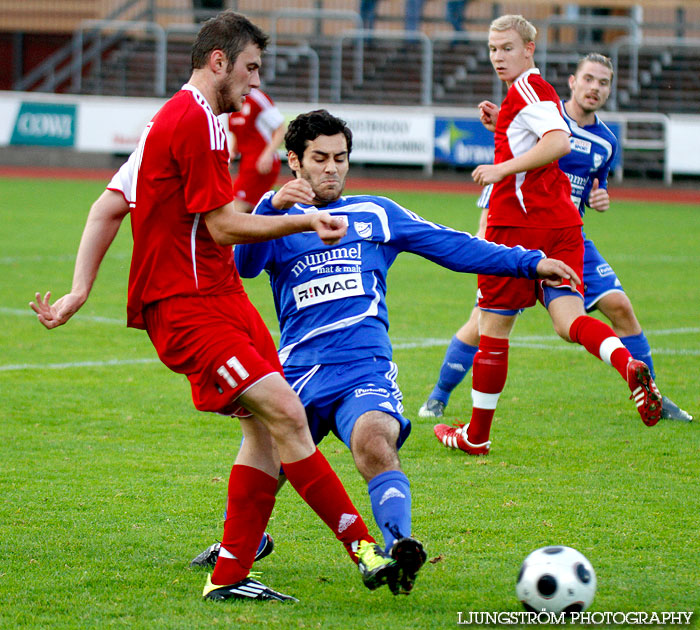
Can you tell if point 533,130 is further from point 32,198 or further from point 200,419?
point 32,198

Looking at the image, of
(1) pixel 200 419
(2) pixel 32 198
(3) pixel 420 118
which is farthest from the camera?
(3) pixel 420 118

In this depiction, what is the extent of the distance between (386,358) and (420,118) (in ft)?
65.6

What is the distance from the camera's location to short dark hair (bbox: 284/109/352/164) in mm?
4250

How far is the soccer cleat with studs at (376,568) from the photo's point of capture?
11.7 feet

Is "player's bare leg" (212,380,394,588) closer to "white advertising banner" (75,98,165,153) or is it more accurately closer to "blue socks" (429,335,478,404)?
"blue socks" (429,335,478,404)

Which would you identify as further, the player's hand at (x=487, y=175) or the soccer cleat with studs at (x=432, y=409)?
the soccer cleat with studs at (x=432, y=409)

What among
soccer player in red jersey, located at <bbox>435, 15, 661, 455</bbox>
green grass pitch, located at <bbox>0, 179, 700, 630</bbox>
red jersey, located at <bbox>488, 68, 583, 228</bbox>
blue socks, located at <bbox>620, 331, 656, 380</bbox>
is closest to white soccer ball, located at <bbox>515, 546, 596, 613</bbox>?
green grass pitch, located at <bbox>0, 179, 700, 630</bbox>

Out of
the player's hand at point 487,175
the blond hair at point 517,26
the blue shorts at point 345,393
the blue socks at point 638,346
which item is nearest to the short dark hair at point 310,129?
the blue shorts at point 345,393

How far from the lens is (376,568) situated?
3582mm

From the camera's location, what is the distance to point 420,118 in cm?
2380

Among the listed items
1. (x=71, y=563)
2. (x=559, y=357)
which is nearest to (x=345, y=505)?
(x=71, y=563)

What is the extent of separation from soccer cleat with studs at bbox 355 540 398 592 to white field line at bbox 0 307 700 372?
15.2 feet

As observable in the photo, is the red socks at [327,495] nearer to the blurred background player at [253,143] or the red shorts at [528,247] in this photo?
the red shorts at [528,247]

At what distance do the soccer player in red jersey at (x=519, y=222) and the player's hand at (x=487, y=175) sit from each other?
331 mm
